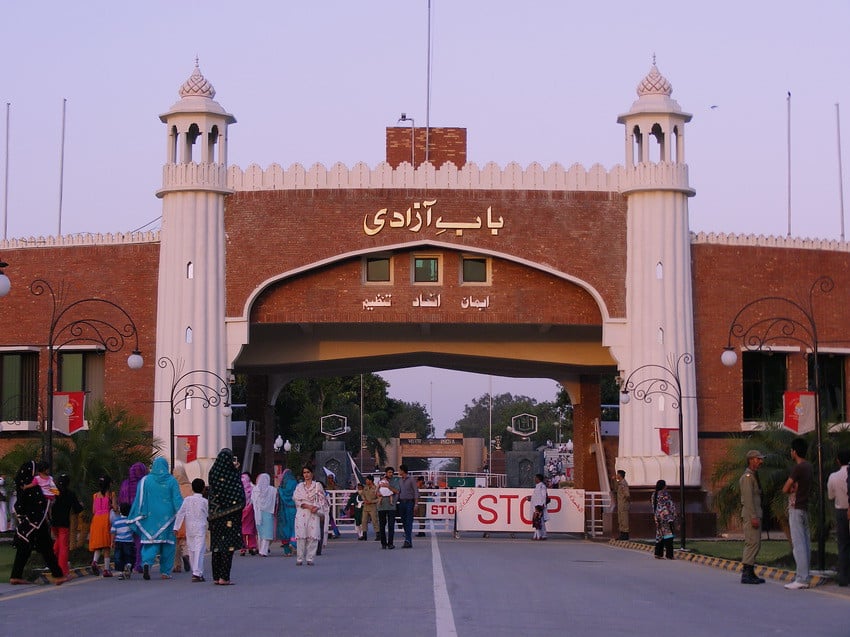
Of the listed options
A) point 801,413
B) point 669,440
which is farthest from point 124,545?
point 669,440

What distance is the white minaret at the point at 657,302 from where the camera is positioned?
32.1 meters

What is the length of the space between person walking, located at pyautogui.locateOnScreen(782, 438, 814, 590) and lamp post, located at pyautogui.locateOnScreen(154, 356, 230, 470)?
18.4 m

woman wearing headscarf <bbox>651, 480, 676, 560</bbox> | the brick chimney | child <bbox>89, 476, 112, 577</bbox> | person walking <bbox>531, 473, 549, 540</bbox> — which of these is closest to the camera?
child <bbox>89, 476, 112, 577</bbox>

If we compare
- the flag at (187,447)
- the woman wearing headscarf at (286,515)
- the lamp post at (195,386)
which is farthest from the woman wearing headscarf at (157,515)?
the lamp post at (195,386)

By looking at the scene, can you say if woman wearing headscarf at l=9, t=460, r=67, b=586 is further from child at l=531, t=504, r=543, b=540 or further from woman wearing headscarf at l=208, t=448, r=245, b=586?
child at l=531, t=504, r=543, b=540

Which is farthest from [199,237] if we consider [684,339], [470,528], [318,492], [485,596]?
[485,596]

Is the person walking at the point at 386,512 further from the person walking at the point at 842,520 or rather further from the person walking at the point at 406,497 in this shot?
the person walking at the point at 842,520

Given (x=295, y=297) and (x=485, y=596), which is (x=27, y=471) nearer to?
(x=485, y=596)

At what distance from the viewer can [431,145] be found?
120ft

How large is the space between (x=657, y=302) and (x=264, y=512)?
12.5 meters

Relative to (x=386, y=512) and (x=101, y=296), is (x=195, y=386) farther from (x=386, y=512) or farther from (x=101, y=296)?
(x=386, y=512)

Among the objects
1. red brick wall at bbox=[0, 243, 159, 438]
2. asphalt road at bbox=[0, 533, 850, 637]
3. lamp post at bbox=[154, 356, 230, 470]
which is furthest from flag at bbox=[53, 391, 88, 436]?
asphalt road at bbox=[0, 533, 850, 637]

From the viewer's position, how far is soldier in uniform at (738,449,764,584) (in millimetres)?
16062

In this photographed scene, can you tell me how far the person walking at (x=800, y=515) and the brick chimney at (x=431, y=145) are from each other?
21.6 m
